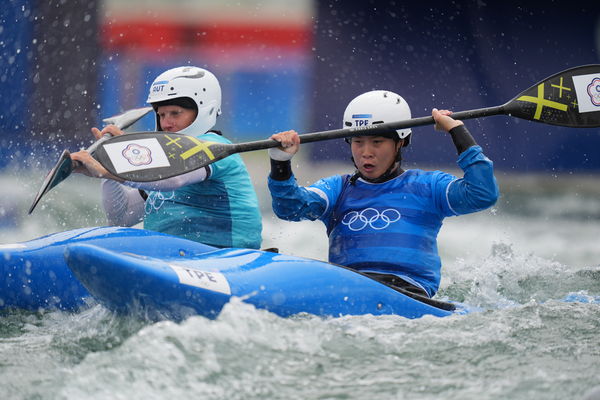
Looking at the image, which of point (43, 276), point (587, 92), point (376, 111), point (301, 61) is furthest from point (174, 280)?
point (301, 61)

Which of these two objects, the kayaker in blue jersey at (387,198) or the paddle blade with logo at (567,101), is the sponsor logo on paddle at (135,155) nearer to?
the kayaker in blue jersey at (387,198)

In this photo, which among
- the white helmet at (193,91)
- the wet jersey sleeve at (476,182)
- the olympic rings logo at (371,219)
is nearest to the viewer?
the wet jersey sleeve at (476,182)

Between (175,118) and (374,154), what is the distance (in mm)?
1070

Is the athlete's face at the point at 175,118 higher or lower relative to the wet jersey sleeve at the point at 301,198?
higher

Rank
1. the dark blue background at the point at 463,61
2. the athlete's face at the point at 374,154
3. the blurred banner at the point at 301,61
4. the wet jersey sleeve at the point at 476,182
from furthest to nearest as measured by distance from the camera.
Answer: the dark blue background at the point at 463,61 → the blurred banner at the point at 301,61 → the athlete's face at the point at 374,154 → the wet jersey sleeve at the point at 476,182

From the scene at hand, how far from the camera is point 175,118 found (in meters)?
4.66

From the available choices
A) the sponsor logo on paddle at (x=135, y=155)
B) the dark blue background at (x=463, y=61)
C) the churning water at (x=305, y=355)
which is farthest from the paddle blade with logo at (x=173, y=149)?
the dark blue background at (x=463, y=61)

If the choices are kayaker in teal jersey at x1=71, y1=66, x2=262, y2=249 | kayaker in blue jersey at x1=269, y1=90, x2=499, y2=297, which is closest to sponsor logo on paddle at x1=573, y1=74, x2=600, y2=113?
kayaker in blue jersey at x1=269, y1=90, x2=499, y2=297

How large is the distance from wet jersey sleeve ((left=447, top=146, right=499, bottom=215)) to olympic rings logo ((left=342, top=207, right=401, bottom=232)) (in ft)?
1.02

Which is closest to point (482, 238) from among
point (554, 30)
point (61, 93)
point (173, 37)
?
point (554, 30)

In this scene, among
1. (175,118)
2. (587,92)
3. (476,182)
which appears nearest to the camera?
(476,182)

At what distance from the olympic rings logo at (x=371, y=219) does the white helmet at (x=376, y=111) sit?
40 centimetres

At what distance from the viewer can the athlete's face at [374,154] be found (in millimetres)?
4332

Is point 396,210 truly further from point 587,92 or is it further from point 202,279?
point 587,92
